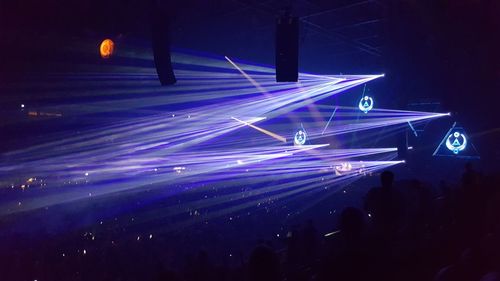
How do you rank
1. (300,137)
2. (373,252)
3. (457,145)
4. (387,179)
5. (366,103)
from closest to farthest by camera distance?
(373,252) < (387,179) < (457,145) < (366,103) < (300,137)

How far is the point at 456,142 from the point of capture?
884 cm

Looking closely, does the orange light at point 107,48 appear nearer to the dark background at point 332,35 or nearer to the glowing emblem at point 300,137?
the dark background at point 332,35

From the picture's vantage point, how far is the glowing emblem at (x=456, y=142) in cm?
867

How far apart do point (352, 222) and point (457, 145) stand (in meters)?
7.90

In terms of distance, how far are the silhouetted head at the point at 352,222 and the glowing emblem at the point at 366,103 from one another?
8.87 m

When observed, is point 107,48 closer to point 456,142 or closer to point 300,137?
point 456,142

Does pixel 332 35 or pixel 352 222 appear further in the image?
pixel 332 35

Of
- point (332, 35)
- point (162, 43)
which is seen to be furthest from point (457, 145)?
point (162, 43)

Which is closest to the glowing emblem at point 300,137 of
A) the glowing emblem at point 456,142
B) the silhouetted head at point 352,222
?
the glowing emblem at point 456,142

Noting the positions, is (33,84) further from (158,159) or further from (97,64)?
(158,159)

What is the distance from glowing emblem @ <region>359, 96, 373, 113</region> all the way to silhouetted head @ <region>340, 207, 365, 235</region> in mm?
8871

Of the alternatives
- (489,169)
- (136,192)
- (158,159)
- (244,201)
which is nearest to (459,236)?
(489,169)

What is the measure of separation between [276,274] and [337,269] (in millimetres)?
406

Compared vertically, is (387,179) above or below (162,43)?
below
